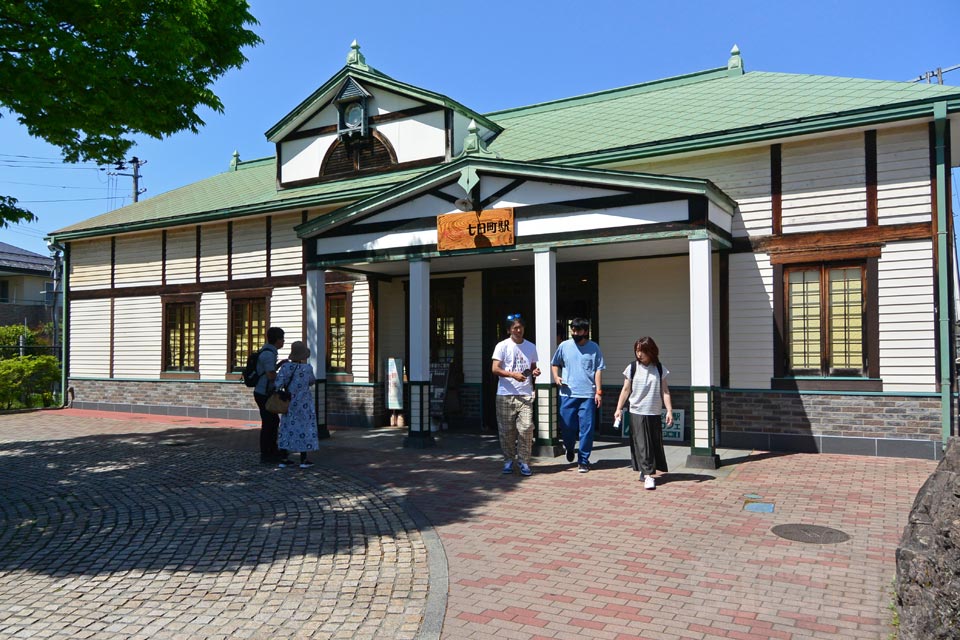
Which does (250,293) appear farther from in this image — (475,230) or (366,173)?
(475,230)

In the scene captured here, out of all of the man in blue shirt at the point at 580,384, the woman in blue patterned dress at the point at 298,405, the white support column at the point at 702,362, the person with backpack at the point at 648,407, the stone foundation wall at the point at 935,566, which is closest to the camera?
the stone foundation wall at the point at 935,566

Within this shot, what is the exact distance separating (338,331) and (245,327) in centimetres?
248

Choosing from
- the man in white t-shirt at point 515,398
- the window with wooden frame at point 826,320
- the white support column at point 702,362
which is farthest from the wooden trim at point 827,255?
A: the man in white t-shirt at point 515,398

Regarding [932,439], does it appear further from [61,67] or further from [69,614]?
[61,67]

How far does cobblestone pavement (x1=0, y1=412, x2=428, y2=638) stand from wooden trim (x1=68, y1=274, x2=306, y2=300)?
5.95m

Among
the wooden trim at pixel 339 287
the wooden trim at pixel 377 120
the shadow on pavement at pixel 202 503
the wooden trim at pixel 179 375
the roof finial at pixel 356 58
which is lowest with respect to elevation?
the shadow on pavement at pixel 202 503

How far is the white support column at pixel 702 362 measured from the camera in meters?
8.62

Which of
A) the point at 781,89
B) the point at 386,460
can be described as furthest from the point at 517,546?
the point at 781,89

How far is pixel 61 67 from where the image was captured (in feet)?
29.4

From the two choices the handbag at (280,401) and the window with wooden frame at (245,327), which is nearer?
the handbag at (280,401)

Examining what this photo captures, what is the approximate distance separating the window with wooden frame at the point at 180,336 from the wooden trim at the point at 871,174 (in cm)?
1342

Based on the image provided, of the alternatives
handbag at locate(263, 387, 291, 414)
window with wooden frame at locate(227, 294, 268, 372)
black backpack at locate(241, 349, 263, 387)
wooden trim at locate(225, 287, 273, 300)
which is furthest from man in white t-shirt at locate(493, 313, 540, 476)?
window with wooden frame at locate(227, 294, 268, 372)

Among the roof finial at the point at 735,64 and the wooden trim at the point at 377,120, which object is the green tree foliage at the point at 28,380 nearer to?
the wooden trim at the point at 377,120

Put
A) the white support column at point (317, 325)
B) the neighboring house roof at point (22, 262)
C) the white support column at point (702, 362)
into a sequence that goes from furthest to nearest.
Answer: the neighboring house roof at point (22, 262) → the white support column at point (317, 325) → the white support column at point (702, 362)
